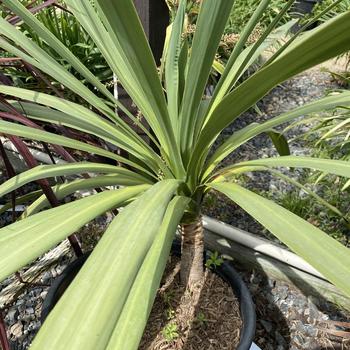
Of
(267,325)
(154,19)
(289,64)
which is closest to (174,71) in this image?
(289,64)

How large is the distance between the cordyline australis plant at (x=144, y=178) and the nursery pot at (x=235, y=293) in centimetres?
12

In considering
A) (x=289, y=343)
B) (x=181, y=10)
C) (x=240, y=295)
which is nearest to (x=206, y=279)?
(x=240, y=295)

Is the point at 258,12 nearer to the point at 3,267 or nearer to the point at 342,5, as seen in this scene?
the point at 3,267

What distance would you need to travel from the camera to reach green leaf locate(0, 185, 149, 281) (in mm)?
479

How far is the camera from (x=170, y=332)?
0.94 meters

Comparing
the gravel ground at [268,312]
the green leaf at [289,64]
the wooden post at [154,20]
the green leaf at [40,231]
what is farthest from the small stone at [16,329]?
the green leaf at [289,64]

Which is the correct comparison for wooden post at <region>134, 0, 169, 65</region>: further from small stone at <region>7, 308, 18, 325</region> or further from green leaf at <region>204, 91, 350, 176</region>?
small stone at <region>7, 308, 18, 325</region>

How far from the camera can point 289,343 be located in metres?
1.17

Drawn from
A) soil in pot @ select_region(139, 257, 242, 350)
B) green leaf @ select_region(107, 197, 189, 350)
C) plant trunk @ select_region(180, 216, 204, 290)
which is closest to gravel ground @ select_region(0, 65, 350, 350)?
soil in pot @ select_region(139, 257, 242, 350)

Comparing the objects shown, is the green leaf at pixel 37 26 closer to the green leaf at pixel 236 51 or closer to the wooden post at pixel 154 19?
the green leaf at pixel 236 51

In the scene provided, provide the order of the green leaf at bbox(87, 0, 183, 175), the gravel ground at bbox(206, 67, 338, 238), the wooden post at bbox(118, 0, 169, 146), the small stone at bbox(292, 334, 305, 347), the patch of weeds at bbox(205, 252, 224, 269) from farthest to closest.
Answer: the gravel ground at bbox(206, 67, 338, 238), the wooden post at bbox(118, 0, 169, 146), the small stone at bbox(292, 334, 305, 347), the patch of weeds at bbox(205, 252, 224, 269), the green leaf at bbox(87, 0, 183, 175)

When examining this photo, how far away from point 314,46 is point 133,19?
0.22 meters

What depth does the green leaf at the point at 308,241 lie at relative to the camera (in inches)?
18.2

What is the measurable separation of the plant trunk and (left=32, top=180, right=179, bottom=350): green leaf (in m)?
0.36
